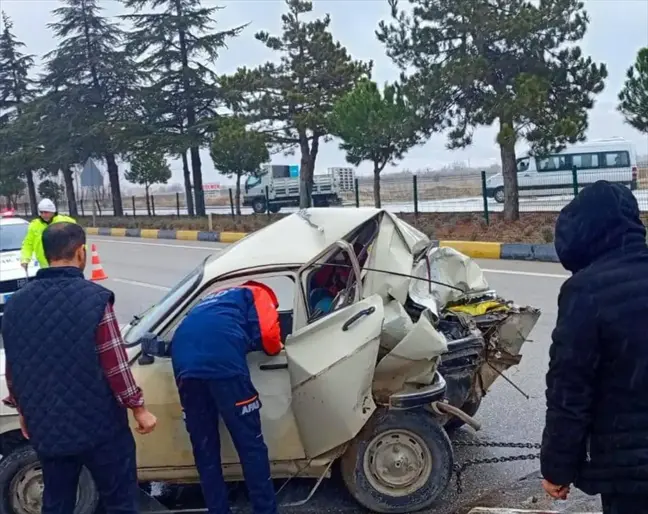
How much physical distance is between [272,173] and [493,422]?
31.3 metres

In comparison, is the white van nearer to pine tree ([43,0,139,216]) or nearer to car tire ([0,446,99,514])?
pine tree ([43,0,139,216])

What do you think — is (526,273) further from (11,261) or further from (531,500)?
(531,500)

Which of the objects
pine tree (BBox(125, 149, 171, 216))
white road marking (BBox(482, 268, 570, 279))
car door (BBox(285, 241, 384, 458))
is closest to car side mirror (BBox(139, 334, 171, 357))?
car door (BBox(285, 241, 384, 458))

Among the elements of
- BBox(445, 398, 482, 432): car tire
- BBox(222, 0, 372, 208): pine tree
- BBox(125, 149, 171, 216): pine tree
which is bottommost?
BBox(445, 398, 482, 432): car tire

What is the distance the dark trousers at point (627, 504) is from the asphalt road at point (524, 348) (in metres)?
1.82

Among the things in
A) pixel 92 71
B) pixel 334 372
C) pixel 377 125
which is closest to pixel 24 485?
pixel 334 372

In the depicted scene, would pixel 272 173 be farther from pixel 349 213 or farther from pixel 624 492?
pixel 624 492

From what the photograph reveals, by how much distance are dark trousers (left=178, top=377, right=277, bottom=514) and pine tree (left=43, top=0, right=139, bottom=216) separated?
32.8 meters

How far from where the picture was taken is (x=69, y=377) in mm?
2996

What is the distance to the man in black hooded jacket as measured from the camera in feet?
7.36

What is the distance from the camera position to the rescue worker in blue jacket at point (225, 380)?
3.44m

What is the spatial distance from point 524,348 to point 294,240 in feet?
12.3

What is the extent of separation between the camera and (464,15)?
16734mm

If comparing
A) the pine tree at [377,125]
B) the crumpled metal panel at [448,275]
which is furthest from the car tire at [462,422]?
the pine tree at [377,125]
